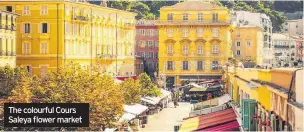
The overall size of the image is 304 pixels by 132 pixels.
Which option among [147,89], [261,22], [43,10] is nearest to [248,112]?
[147,89]

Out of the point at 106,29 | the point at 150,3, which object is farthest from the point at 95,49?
the point at 150,3

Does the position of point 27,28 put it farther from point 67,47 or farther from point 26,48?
point 67,47

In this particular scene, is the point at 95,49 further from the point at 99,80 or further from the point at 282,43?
the point at 282,43

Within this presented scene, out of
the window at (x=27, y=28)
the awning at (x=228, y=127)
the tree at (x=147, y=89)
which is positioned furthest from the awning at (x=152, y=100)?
the awning at (x=228, y=127)

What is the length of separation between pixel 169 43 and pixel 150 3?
20064 mm

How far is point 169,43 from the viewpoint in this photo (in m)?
46.6

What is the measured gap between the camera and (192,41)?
46.5m

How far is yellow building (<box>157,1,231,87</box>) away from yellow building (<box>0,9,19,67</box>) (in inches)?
571

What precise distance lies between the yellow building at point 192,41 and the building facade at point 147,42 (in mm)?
5240

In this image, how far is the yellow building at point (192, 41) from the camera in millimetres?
45875

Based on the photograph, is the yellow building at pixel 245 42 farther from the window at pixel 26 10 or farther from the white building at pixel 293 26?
the white building at pixel 293 26

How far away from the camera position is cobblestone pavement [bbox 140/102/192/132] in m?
27.6

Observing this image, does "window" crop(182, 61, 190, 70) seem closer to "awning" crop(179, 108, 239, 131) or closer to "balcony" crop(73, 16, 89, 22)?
"balcony" crop(73, 16, 89, 22)

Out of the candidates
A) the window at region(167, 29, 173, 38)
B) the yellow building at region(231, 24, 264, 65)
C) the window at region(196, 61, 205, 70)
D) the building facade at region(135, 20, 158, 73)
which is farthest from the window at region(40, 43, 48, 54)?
the yellow building at region(231, 24, 264, 65)
